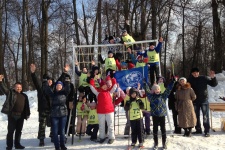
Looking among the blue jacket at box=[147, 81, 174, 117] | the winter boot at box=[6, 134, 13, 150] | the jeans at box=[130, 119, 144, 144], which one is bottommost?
the winter boot at box=[6, 134, 13, 150]

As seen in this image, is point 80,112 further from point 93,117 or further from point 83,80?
point 83,80

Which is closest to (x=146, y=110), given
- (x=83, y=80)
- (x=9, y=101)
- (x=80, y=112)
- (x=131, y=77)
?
(x=131, y=77)

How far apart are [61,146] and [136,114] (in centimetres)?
203

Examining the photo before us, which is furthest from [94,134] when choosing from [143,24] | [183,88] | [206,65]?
[206,65]

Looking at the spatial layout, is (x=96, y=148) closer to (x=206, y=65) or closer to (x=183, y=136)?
(x=183, y=136)

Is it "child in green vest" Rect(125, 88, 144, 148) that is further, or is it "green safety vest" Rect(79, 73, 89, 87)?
"green safety vest" Rect(79, 73, 89, 87)

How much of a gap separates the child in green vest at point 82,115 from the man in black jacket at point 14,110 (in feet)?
4.60

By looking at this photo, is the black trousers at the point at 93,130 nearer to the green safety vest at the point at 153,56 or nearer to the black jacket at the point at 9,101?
the black jacket at the point at 9,101

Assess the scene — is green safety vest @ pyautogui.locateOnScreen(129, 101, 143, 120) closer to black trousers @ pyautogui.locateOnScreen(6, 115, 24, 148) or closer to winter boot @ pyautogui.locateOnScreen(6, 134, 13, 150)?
black trousers @ pyautogui.locateOnScreen(6, 115, 24, 148)

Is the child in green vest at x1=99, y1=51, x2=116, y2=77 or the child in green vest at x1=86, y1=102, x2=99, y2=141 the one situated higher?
the child in green vest at x1=99, y1=51, x2=116, y2=77

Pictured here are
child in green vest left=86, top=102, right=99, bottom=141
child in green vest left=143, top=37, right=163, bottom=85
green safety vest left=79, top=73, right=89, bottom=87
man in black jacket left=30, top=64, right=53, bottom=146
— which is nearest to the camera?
man in black jacket left=30, top=64, right=53, bottom=146

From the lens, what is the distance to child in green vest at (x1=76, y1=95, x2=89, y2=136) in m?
7.82

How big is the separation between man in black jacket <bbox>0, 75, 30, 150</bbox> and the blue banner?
2823 millimetres

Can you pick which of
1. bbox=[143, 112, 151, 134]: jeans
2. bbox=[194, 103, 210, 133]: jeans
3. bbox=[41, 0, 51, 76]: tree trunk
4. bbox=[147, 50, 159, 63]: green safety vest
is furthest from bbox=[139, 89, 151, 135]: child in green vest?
bbox=[41, 0, 51, 76]: tree trunk
